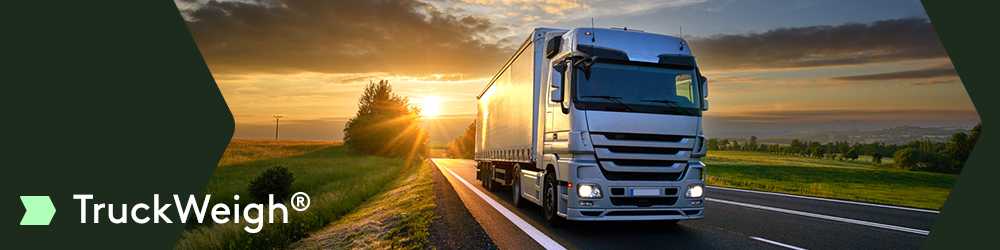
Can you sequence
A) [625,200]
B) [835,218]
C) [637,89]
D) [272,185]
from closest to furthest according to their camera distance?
[625,200]
[637,89]
[835,218]
[272,185]

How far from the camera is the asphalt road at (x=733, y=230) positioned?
7.96 metres

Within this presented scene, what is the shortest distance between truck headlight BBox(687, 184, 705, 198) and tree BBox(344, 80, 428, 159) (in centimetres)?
6508

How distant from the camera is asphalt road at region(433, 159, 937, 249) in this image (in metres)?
7.96

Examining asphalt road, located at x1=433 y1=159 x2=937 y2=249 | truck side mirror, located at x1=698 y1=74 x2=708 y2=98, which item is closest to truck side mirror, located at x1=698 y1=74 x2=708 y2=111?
truck side mirror, located at x1=698 y1=74 x2=708 y2=98

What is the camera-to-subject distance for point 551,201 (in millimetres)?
9758

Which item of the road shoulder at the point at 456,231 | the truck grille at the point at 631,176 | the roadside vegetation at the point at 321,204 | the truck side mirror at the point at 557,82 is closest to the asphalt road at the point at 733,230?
the road shoulder at the point at 456,231

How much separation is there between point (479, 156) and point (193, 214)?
37.5 ft

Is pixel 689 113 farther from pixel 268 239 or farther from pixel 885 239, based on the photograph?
pixel 268 239

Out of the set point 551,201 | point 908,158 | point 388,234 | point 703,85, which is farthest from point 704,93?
point 908,158

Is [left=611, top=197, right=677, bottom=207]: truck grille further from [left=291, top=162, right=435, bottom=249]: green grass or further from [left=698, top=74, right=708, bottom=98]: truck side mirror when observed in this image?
[left=291, top=162, right=435, bottom=249]: green grass

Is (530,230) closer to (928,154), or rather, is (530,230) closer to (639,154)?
(639,154)

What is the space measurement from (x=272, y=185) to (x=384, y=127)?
153 ft

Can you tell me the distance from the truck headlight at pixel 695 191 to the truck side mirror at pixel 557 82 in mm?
2493

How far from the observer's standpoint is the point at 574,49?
9.41m
